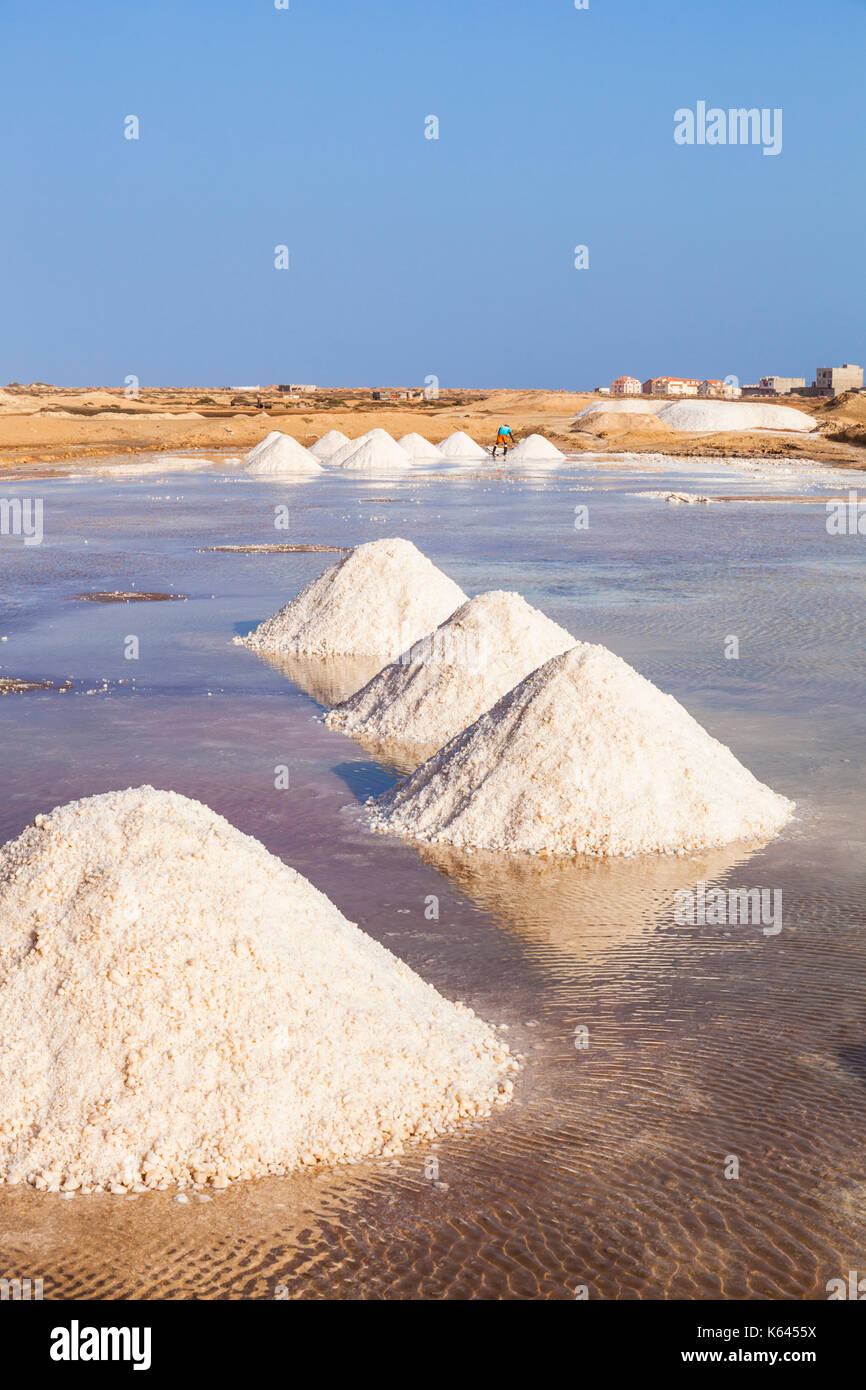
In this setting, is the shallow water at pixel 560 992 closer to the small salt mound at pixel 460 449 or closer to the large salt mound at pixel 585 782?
the large salt mound at pixel 585 782

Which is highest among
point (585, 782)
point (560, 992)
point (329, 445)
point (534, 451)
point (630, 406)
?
point (630, 406)

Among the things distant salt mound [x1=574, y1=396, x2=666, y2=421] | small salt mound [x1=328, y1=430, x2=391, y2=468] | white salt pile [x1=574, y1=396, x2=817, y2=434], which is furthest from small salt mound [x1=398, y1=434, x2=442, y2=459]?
distant salt mound [x1=574, y1=396, x2=666, y2=421]

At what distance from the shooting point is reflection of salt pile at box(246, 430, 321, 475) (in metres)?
36.7

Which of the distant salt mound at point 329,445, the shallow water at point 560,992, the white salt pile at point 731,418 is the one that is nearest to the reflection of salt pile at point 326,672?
the shallow water at point 560,992

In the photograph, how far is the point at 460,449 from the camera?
147 feet

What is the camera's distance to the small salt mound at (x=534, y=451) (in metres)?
42.2

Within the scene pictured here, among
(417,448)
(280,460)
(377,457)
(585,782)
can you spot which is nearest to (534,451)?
(417,448)

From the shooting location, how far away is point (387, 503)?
26.9m

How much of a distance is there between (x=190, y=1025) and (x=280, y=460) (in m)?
33.7

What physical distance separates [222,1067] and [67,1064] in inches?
16.7

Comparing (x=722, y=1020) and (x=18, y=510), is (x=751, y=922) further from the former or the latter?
(x=18, y=510)

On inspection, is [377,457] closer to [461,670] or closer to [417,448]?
[417,448]
